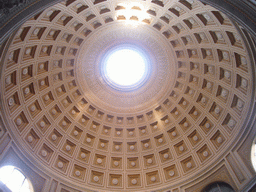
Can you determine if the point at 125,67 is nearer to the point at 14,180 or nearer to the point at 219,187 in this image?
the point at 219,187

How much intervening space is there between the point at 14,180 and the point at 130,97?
15366 mm

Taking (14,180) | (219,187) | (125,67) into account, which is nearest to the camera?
(14,180)

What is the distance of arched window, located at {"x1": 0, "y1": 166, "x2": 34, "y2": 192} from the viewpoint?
17609 millimetres

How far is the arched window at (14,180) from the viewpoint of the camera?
17609mm

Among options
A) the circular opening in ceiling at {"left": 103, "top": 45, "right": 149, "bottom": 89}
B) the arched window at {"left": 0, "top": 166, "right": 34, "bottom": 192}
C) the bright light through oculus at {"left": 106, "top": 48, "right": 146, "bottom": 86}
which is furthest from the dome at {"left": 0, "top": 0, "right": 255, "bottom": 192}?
the arched window at {"left": 0, "top": 166, "right": 34, "bottom": 192}

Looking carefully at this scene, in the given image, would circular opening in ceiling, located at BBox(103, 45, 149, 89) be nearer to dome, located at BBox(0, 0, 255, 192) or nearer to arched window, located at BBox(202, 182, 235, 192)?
dome, located at BBox(0, 0, 255, 192)

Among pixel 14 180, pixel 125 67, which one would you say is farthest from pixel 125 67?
pixel 14 180

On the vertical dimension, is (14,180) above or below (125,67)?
below

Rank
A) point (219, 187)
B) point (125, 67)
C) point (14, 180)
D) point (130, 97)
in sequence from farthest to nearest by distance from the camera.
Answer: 1. point (125, 67)
2. point (130, 97)
3. point (219, 187)
4. point (14, 180)

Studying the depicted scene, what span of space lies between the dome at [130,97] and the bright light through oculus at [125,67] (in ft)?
1.28

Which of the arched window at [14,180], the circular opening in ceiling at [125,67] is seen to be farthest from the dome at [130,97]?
the arched window at [14,180]

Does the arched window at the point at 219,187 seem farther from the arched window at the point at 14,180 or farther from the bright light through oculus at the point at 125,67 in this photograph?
the arched window at the point at 14,180

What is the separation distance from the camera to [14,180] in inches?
722

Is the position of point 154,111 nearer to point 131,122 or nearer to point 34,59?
point 131,122
